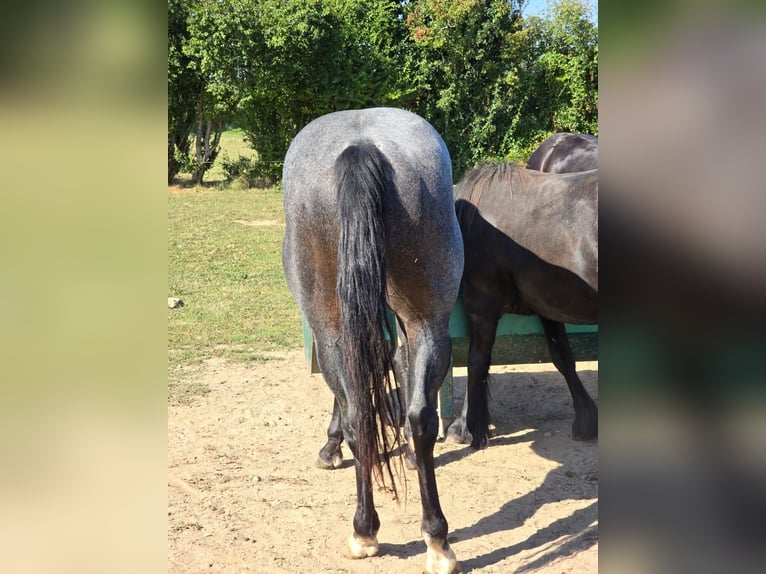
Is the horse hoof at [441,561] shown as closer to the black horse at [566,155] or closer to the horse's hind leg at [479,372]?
the horse's hind leg at [479,372]

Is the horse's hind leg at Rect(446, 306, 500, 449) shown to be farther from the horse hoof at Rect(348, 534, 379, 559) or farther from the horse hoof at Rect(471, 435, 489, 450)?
the horse hoof at Rect(348, 534, 379, 559)

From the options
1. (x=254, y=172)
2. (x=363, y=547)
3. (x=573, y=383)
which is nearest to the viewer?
(x=363, y=547)

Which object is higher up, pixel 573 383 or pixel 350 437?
pixel 350 437

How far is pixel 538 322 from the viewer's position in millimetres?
4828

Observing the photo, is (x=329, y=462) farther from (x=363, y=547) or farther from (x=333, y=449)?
(x=363, y=547)

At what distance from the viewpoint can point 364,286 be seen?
284cm

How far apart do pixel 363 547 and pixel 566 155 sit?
421cm

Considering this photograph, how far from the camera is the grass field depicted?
6.46 metres

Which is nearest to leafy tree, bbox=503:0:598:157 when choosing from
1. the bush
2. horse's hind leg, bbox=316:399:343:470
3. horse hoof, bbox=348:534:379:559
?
the bush

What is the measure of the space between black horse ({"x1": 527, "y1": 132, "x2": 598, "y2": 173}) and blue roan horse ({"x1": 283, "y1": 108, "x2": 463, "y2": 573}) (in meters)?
3.22

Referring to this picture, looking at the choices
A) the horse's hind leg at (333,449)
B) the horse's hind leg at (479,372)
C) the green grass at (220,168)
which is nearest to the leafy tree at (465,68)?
the green grass at (220,168)

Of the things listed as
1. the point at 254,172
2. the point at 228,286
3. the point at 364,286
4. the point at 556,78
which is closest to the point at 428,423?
the point at 364,286
